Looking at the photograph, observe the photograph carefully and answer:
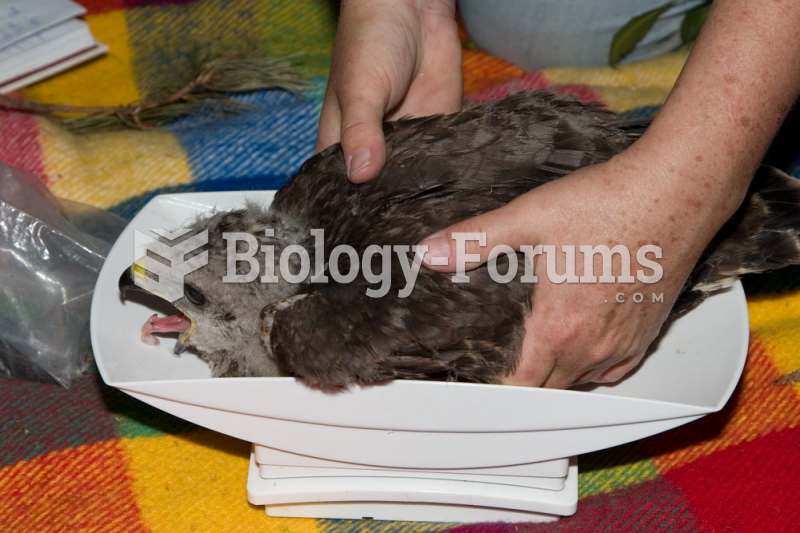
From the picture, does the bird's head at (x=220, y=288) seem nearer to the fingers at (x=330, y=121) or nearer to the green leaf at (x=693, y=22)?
the fingers at (x=330, y=121)

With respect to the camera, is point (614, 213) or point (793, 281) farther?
point (793, 281)

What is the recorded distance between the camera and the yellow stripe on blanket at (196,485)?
2.02 m

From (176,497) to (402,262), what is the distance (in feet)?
3.05

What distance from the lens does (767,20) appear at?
1622 millimetres

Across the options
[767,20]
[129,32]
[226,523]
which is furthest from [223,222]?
[129,32]

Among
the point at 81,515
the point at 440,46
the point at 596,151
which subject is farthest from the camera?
the point at 440,46

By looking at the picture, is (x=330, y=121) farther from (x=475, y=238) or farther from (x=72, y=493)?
(x=72, y=493)

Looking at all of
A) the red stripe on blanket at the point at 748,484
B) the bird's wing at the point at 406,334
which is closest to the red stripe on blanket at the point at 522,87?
the red stripe on blanket at the point at 748,484

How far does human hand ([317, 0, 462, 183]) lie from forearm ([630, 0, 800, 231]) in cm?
63

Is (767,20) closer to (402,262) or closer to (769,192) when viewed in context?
(769,192)

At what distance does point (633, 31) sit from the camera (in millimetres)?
3088

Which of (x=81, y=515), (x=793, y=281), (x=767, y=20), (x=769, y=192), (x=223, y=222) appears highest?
(x=767, y=20)

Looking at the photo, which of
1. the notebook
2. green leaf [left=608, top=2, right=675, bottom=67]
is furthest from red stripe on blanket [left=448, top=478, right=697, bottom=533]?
the notebook

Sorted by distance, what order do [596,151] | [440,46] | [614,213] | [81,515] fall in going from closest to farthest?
[614,213] < [596,151] < [81,515] < [440,46]
